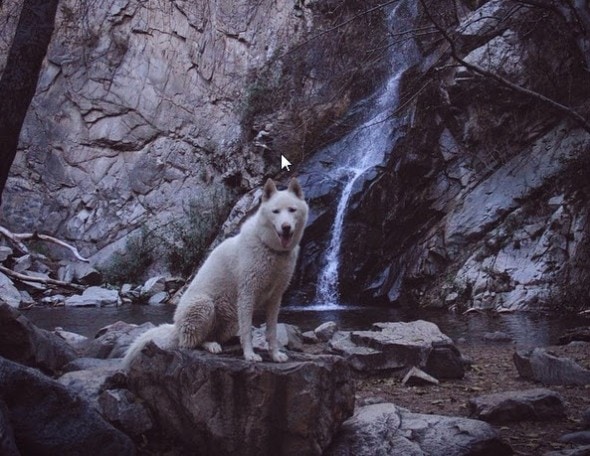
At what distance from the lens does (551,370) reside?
683 centimetres

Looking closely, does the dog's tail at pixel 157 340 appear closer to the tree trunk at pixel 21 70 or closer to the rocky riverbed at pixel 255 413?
the rocky riverbed at pixel 255 413

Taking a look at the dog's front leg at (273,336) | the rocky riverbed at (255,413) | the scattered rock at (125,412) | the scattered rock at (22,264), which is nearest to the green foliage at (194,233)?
the scattered rock at (22,264)

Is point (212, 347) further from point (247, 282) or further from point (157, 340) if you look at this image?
point (247, 282)

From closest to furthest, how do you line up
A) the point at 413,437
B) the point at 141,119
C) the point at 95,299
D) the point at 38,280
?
1. the point at 413,437
2. the point at 95,299
3. the point at 38,280
4. the point at 141,119

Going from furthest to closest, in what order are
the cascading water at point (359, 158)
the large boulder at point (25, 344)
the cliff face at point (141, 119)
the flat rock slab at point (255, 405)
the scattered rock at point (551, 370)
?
the cliff face at point (141, 119) → the cascading water at point (359, 158) → the scattered rock at point (551, 370) → the large boulder at point (25, 344) → the flat rock slab at point (255, 405)

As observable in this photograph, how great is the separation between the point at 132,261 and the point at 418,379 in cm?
1614

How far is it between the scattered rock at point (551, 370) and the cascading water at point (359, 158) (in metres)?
10.1

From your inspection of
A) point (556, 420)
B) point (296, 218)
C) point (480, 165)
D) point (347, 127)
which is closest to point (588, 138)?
point (480, 165)

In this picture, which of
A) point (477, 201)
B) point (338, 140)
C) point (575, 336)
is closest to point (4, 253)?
point (338, 140)

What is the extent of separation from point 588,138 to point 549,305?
466cm

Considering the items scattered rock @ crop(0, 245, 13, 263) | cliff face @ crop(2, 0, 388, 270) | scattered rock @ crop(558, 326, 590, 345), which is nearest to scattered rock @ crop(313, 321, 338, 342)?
scattered rock @ crop(558, 326, 590, 345)

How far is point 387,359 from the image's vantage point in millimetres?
7453

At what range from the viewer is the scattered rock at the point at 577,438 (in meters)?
4.63

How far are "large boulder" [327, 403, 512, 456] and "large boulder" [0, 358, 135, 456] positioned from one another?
1.80 metres
